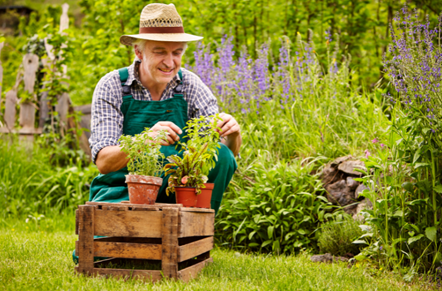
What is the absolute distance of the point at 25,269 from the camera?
212 centimetres

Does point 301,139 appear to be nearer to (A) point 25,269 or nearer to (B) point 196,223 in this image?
(B) point 196,223

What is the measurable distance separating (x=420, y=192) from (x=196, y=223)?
3.94ft

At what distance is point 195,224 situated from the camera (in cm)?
218

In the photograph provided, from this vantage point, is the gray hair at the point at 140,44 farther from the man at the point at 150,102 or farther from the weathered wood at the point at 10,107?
the weathered wood at the point at 10,107

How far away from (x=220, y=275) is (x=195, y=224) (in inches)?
11.2

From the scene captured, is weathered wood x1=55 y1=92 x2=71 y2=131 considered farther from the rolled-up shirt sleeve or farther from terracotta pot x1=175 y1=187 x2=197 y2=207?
terracotta pot x1=175 y1=187 x2=197 y2=207

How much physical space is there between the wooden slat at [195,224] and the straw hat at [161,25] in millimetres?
938

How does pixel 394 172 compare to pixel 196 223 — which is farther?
pixel 394 172

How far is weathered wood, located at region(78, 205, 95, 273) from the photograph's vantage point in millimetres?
1991

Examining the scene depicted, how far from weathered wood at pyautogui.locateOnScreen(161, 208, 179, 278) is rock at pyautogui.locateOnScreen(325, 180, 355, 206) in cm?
158

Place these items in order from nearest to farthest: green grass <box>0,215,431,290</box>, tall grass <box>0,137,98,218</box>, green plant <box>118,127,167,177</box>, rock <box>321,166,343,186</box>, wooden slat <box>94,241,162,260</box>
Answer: green grass <box>0,215,431,290</box> < wooden slat <box>94,241,162,260</box> < green plant <box>118,127,167,177</box> < rock <box>321,166,343,186</box> < tall grass <box>0,137,98,218</box>

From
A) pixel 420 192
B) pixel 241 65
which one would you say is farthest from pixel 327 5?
pixel 420 192

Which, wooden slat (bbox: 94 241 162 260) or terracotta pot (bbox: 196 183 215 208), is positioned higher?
terracotta pot (bbox: 196 183 215 208)

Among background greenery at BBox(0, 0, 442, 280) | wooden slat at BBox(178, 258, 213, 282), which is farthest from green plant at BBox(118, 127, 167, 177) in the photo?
background greenery at BBox(0, 0, 442, 280)
